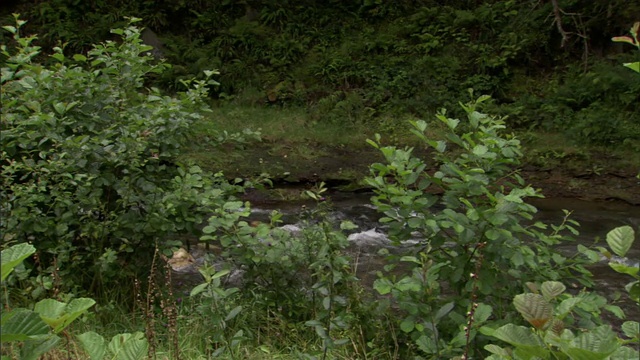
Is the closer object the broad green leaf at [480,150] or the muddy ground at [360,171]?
the broad green leaf at [480,150]

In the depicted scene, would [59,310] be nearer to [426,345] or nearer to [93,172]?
[426,345]

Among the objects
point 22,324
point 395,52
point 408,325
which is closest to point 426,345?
point 408,325

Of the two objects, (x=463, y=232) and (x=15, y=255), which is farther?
(x=463, y=232)

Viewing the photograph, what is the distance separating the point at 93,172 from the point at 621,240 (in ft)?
11.2

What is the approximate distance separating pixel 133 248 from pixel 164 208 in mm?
425

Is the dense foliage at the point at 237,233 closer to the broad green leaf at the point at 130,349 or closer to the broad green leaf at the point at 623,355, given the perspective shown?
the broad green leaf at the point at 623,355

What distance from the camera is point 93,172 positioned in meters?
4.08

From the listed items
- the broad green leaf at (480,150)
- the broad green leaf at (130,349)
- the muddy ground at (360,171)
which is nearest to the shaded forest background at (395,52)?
the muddy ground at (360,171)

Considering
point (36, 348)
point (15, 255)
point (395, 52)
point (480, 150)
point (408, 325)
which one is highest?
point (15, 255)

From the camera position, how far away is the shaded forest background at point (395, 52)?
12.5 m

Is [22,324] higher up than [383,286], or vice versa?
[22,324]

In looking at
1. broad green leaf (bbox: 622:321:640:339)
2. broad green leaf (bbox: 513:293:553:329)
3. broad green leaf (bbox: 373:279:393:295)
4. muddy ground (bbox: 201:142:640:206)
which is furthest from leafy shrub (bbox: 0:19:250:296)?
muddy ground (bbox: 201:142:640:206)

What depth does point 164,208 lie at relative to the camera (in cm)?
412

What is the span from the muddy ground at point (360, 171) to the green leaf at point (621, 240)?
8792mm
